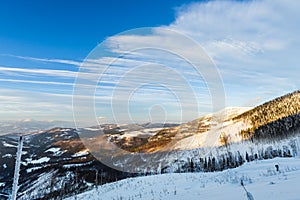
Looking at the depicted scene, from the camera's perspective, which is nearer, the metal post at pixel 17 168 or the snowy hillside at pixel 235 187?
the metal post at pixel 17 168

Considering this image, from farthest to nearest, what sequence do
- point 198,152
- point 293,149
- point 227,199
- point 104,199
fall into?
point 198,152
point 293,149
point 104,199
point 227,199

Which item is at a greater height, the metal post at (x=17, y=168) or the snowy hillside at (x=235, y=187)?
the metal post at (x=17, y=168)

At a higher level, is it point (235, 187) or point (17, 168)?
point (17, 168)

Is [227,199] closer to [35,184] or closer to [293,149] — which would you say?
[293,149]

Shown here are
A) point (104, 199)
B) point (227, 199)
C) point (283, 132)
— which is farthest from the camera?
point (283, 132)

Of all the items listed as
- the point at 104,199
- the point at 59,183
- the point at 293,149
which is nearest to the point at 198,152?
the point at 293,149

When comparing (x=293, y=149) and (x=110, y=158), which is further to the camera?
(x=110, y=158)

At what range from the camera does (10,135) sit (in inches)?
309

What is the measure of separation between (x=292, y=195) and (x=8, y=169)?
195373mm

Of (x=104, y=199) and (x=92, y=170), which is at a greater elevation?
(x=104, y=199)

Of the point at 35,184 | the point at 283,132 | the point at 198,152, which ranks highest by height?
the point at 283,132

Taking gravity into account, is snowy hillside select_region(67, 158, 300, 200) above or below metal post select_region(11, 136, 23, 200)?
below

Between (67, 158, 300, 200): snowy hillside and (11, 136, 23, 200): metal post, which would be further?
(67, 158, 300, 200): snowy hillside

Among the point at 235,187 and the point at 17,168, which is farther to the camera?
the point at 235,187
